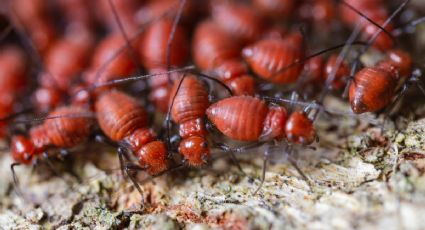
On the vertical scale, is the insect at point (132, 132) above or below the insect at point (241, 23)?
below

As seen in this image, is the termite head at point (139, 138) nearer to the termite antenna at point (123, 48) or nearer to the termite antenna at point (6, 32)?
the termite antenna at point (123, 48)

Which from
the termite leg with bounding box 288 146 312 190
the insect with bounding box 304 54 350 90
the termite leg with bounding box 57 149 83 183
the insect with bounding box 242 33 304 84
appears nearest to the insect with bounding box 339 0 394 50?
the insect with bounding box 304 54 350 90

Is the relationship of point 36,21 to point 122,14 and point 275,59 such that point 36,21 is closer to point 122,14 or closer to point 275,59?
point 122,14

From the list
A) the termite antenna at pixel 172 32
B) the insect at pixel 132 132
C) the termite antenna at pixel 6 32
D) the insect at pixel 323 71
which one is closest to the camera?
the insect at pixel 132 132

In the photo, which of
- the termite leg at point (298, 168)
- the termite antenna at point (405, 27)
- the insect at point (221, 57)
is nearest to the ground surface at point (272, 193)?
the termite leg at point (298, 168)

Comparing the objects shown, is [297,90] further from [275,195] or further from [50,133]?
[50,133]

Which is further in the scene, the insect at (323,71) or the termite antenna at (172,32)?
the termite antenna at (172,32)
